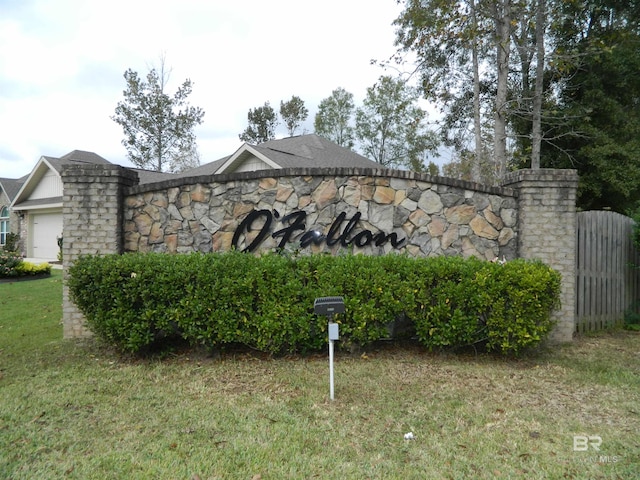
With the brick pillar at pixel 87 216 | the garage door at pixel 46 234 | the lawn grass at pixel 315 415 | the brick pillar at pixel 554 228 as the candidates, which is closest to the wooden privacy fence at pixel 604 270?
the brick pillar at pixel 554 228

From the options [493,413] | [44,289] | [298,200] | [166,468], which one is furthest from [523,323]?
[44,289]

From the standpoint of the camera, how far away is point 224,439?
10.1ft

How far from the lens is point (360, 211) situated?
6.17 m

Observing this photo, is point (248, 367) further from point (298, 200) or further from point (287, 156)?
point (287, 156)

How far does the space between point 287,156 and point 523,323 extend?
450 inches

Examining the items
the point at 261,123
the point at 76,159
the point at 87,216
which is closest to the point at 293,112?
the point at 261,123

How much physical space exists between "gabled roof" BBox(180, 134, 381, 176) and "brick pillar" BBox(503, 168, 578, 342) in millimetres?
7574

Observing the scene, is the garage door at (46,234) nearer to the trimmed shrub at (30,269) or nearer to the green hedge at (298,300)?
the trimmed shrub at (30,269)

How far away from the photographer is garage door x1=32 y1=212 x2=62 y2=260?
2030cm

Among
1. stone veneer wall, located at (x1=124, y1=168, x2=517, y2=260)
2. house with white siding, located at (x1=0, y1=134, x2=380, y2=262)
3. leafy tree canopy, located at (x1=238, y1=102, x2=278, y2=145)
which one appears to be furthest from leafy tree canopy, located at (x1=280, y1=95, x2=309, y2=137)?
stone veneer wall, located at (x1=124, y1=168, x2=517, y2=260)

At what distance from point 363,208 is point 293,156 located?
31.9ft

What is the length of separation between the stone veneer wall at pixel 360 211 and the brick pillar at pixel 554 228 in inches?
0.6

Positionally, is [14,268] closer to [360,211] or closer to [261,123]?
[360,211]

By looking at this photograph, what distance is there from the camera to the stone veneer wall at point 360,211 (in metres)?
6.11
